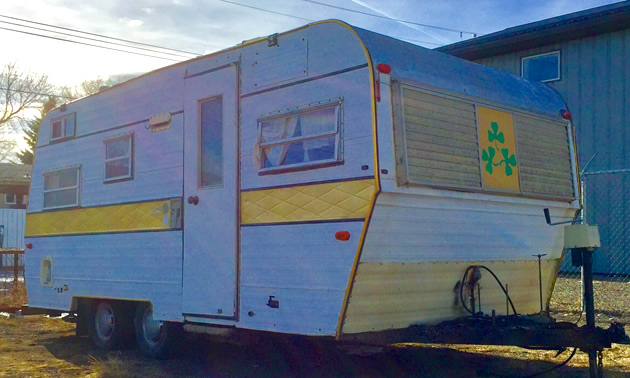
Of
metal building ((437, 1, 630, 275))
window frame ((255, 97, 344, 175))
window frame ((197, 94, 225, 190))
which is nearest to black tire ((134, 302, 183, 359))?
window frame ((197, 94, 225, 190))

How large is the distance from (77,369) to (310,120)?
400 cm

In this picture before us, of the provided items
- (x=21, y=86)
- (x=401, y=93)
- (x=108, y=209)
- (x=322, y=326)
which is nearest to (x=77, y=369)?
(x=108, y=209)

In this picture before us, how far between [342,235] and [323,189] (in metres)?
0.48

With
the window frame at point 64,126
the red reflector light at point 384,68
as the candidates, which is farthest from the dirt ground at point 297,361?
the window frame at point 64,126

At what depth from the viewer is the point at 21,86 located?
37875mm

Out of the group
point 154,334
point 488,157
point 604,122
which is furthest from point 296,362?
point 604,122

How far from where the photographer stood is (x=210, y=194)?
738 centimetres

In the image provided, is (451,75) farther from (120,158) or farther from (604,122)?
(604,122)

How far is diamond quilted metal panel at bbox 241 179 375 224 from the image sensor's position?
5766mm

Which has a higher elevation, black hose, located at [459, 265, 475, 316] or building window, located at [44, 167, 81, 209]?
→ building window, located at [44, 167, 81, 209]

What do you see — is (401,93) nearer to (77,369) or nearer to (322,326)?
(322,326)

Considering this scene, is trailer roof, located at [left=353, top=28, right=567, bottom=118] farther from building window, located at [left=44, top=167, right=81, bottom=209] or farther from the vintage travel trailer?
building window, located at [left=44, top=167, right=81, bottom=209]

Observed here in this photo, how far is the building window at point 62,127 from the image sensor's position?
981 cm

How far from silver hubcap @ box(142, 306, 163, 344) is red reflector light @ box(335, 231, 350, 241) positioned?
3201 mm
